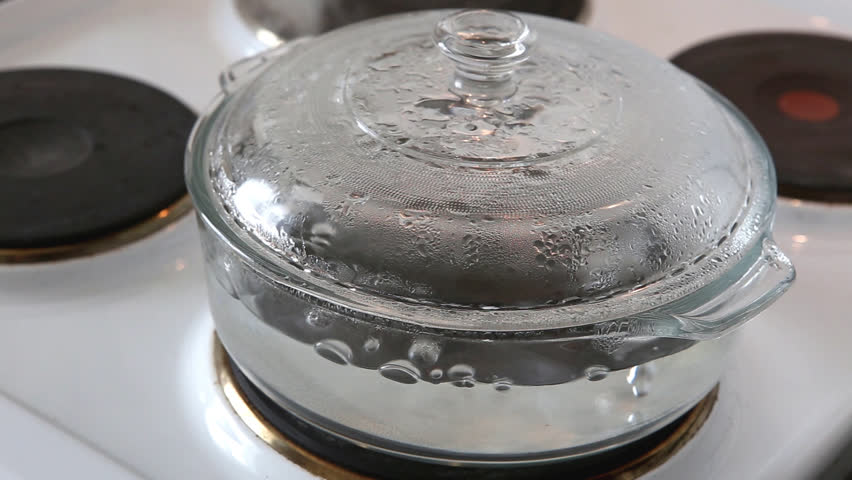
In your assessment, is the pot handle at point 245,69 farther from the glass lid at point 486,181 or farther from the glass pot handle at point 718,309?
the glass pot handle at point 718,309

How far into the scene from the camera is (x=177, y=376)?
0.60m

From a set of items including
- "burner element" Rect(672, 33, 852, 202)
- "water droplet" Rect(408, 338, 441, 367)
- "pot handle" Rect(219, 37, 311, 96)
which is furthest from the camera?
"burner element" Rect(672, 33, 852, 202)

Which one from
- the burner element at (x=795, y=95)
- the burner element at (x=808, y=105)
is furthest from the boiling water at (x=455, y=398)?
the burner element at (x=808, y=105)

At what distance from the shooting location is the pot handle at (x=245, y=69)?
64cm

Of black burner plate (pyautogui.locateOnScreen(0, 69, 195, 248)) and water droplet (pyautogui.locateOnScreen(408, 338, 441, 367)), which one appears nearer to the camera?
water droplet (pyautogui.locateOnScreen(408, 338, 441, 367))

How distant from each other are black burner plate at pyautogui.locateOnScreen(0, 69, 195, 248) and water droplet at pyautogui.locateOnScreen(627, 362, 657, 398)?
1.38ft

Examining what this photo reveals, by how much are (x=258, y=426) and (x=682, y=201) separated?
0.30 metres

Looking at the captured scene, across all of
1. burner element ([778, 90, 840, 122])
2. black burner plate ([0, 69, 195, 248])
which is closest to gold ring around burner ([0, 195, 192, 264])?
black burner plate ([0, 69, 195, 248])

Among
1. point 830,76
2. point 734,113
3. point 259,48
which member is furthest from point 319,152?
point 830,76

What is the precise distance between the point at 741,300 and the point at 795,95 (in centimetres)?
49

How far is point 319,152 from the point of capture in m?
0.50

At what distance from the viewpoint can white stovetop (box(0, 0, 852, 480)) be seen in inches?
21.5

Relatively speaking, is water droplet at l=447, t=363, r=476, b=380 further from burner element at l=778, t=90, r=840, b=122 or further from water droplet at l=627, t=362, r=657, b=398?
burner element at l=778, t=90, r=840, b=122

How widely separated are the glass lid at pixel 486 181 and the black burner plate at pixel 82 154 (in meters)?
0.18
